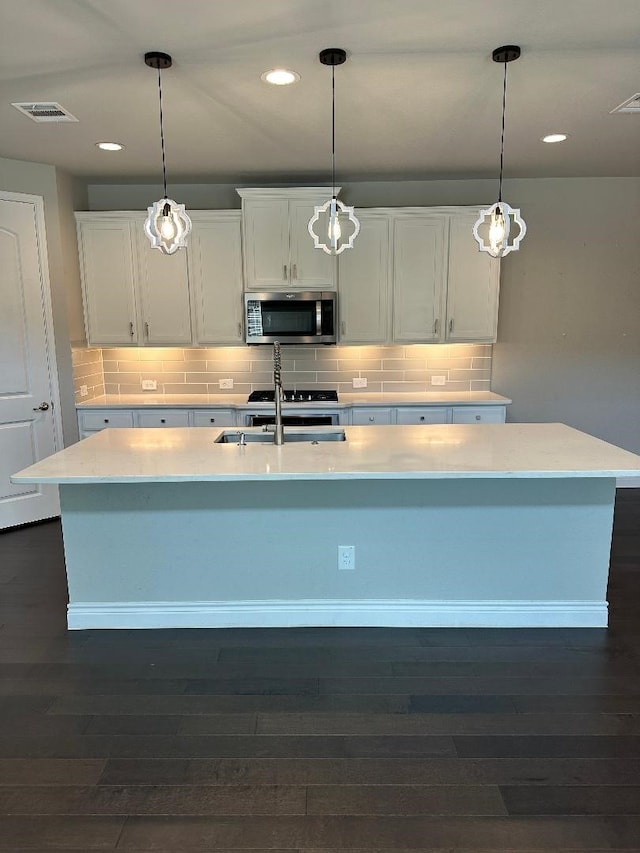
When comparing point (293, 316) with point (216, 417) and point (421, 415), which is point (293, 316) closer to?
Result: point (216, 417)

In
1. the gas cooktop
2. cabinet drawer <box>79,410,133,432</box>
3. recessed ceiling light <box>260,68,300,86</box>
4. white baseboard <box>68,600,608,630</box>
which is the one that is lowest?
white baseboard <box>68,600,608,630</box>

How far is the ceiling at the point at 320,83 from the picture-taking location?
6.86 feet

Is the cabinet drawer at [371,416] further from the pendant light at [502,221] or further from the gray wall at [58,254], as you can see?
the gray wall at [58,254]

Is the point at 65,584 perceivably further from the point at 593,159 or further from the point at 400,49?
the point at 593,159

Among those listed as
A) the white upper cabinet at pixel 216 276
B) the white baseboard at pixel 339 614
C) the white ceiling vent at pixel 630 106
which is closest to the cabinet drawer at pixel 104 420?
the white upper cabinet at pixel 216 276

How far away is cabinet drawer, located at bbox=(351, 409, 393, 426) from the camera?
4391 mm

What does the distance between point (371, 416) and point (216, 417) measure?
1.26 metres

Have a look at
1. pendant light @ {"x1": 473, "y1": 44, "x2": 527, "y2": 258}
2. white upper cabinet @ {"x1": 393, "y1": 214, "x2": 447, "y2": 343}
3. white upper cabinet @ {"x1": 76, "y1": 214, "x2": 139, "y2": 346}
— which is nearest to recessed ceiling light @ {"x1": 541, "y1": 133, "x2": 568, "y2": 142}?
white upper cabinet @ {"x1": 393, "y1": 214, "x2": 447, "y2": 343}

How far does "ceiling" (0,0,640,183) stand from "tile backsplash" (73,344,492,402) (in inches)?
58.1

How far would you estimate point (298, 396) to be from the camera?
4566 millimetres

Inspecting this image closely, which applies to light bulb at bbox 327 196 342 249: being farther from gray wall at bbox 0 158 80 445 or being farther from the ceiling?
gray wall at bbox 0 158 80 445

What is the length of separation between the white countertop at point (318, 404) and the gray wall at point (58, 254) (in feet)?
0.75

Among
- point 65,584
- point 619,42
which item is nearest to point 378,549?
point 65,584

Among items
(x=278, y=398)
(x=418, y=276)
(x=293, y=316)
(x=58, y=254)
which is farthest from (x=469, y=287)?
(x=58, y=254)
